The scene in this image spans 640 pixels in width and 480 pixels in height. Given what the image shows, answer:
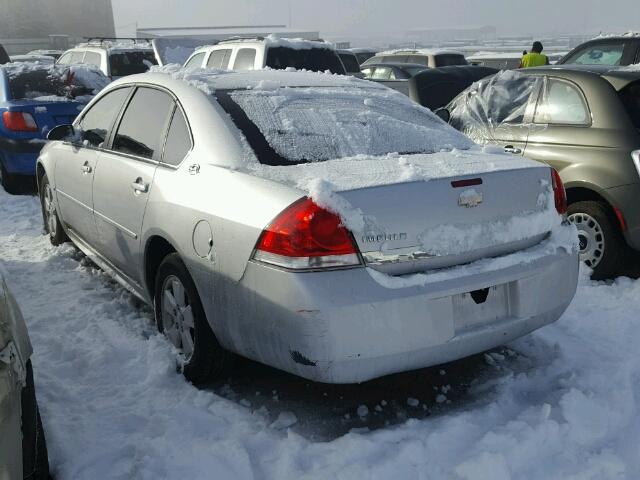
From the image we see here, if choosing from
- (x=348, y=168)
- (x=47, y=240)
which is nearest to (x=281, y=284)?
(x=348, y=168)

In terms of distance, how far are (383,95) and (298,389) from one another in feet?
5.97

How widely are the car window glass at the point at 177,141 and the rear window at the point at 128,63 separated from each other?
34.7 feet

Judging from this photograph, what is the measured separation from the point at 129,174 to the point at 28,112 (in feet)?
16.2

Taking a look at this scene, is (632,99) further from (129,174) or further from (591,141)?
(129,174)

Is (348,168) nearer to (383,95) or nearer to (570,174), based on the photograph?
(383,95)

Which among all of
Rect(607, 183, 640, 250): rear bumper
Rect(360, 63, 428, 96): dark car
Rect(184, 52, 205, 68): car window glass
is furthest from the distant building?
Rect(607, 183, 640, 250): rear bumper

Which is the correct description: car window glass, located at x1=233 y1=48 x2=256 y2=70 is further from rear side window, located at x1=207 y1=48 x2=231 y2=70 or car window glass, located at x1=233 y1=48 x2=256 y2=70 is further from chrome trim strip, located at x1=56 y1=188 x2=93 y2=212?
chrome trim strip, located at x1=56 y1=188 x2=93 y2=212

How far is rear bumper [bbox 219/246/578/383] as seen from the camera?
2535 millimetres

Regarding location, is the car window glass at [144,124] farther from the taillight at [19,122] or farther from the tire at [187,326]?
the taillight at [19,122]

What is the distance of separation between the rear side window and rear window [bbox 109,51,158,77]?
231 centimetres

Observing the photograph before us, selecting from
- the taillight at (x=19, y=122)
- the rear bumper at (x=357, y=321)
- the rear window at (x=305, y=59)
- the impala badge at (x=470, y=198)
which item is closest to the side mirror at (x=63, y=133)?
the rear bumper at (x=357, y=321)

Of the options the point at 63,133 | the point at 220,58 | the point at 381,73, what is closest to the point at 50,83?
the point at 220,58

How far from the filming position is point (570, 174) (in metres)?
4.87

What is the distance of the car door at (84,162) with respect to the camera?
4.31 meters
